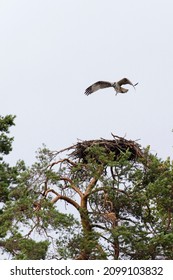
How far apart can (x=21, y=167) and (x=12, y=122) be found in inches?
61.7

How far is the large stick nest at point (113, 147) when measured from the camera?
1658cm

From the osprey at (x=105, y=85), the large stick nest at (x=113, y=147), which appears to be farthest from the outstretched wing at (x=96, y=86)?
the large stick nest at (x=113, y=147)

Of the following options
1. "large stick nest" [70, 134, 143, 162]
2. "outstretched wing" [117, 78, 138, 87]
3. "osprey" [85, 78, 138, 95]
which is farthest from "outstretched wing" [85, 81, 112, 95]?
"large stick nest" [70, 134, 143, 162]

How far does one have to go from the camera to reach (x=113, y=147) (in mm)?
16688

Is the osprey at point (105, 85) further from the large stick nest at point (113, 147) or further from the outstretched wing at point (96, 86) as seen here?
the large stick nest at point (113, 147)

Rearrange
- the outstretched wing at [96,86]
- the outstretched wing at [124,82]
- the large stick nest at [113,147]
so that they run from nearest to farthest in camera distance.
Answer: the large stick nest at [113,147] → the outstretched wing at [124,82] → the outstretched wing at [96,86]

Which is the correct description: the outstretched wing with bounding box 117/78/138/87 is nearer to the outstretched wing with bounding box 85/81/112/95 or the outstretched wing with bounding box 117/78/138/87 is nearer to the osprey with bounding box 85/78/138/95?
the osprey with bounding box 85/78/138/95

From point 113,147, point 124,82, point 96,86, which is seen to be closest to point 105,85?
point 96,86

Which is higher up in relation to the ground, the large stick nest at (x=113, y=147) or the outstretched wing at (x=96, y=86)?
the outstretched wing at (x=96, y=86)

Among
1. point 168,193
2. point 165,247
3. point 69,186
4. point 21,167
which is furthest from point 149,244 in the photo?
point 21,167

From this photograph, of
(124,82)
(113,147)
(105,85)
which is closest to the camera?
(113,147)

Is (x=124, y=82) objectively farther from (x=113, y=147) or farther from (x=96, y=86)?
(x=113, y=147)

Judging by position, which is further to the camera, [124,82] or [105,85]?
[105,85]
